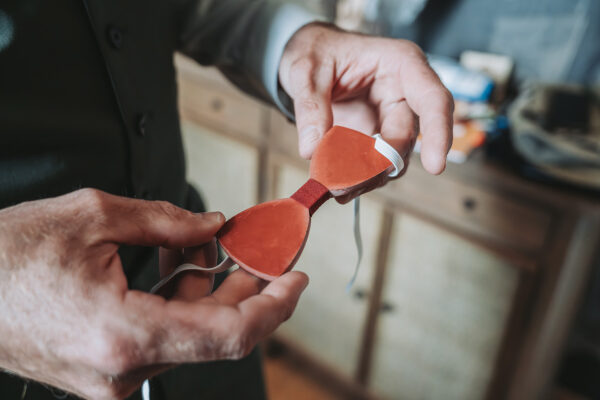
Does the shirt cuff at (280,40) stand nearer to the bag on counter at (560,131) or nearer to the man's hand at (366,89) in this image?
the man's hand at (366,89)

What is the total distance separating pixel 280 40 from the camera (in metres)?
0.62

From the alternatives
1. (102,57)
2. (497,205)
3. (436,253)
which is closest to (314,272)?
(436,253)

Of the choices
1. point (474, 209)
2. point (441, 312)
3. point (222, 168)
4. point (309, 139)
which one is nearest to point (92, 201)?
point (309, 139)

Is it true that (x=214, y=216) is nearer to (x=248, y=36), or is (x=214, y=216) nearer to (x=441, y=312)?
(x=248, y=36)

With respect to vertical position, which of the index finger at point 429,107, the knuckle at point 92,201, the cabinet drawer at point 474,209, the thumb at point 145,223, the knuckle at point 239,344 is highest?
the index finger at point 429,107

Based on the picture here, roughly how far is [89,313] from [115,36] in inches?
12.8

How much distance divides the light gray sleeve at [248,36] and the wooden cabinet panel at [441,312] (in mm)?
549

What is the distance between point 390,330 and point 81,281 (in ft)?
3.36

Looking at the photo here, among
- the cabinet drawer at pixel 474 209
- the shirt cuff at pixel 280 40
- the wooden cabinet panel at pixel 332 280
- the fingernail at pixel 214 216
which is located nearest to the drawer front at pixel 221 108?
the wooden cabinet panel at pixel 332 280

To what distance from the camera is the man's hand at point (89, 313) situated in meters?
0.32

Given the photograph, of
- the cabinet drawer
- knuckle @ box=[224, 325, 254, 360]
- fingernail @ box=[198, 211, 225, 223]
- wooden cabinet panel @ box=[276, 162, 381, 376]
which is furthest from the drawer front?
knuckle @ box=[224, 325, 254, 360]

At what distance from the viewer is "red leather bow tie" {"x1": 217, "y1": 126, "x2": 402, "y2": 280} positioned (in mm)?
447

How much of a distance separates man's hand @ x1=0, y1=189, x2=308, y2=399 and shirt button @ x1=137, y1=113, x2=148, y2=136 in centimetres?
19

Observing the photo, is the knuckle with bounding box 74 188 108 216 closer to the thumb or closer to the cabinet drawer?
the thumb
